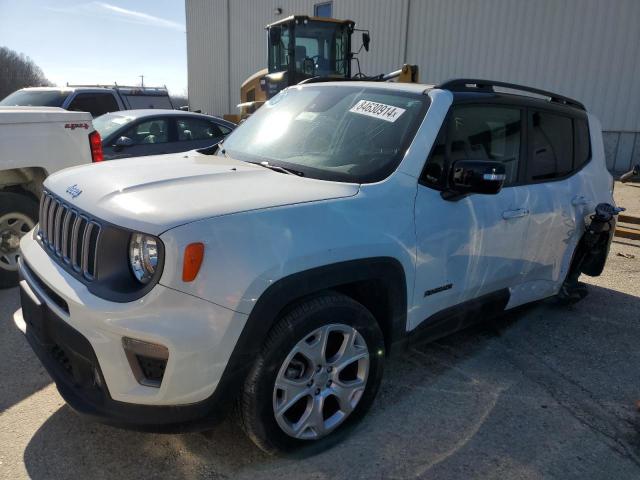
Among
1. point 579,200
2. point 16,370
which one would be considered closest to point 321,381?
point 16,370

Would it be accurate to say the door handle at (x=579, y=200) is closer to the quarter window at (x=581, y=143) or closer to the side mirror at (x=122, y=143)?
the quarter window at (x=581, y=143)

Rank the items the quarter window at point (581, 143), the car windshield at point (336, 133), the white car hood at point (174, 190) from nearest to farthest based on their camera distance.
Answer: the white car hood at point (174, 190), the car windshield at point (336, 133), the quarter window at point (581, 143)

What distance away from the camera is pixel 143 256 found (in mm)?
2049

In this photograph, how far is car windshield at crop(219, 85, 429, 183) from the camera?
277 centimetres

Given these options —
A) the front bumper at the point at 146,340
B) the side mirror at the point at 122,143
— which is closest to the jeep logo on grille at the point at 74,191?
the front bumper at the point at 146,340

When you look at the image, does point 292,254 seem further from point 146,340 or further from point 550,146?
point 550,146

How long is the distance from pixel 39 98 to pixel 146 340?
10.3m

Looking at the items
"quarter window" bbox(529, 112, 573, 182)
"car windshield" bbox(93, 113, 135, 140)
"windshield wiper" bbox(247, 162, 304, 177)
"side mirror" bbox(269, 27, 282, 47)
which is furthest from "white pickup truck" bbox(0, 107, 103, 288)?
"side mirror" bbox(269, 27, 282, 47)

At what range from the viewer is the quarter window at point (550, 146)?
3564 mm

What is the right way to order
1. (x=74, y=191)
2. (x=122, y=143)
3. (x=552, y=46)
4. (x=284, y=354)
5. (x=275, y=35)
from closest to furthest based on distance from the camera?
(x=284, y=354), (x=74, y=191), (x=122, y=143), (x=275, y=35), (x=552, y=46)

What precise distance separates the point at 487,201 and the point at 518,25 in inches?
502

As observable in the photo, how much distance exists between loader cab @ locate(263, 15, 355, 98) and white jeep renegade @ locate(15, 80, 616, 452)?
28.5 ft

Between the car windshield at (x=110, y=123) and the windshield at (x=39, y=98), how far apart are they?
9.44ft

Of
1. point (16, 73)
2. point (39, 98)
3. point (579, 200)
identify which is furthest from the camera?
point (16, 73)
